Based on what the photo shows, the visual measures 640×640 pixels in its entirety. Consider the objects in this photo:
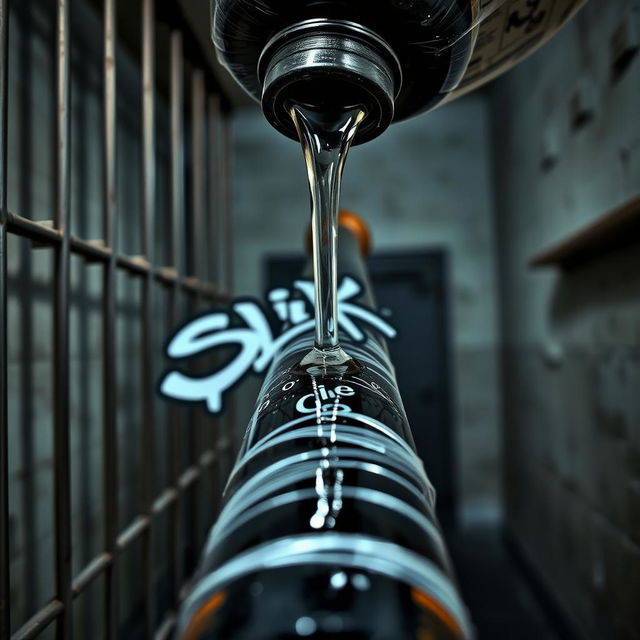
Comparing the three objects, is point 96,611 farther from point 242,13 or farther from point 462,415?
point 462,415

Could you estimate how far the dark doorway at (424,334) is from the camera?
3836 mm

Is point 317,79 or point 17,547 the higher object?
point 317,79

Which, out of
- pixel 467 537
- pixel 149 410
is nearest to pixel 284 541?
pixel 149 410

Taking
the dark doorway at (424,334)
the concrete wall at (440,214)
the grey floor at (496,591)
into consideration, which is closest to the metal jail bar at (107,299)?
the grey floor at (496,591)

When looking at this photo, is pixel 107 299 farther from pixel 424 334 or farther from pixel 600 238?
pixel 424 334

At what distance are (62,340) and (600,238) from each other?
4.84ft

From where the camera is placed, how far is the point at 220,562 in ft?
0.76

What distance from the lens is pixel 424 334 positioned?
3.91 meters

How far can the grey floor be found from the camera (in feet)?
8.36

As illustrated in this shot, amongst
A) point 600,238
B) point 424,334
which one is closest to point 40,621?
point 600,238

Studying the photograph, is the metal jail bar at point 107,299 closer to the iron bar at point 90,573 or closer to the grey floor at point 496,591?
the iron bar at point 90,573

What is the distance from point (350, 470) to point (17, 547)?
1.62 metres

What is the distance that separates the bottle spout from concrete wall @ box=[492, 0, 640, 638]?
148 cm

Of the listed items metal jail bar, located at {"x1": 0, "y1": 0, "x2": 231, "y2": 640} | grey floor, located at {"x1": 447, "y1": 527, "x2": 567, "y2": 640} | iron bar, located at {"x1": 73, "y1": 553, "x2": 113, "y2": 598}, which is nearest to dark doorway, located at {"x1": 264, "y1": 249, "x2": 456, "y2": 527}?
grey floor, located at {"x1": 447, "y1": 527, "x2": 567, "y2": 640}
